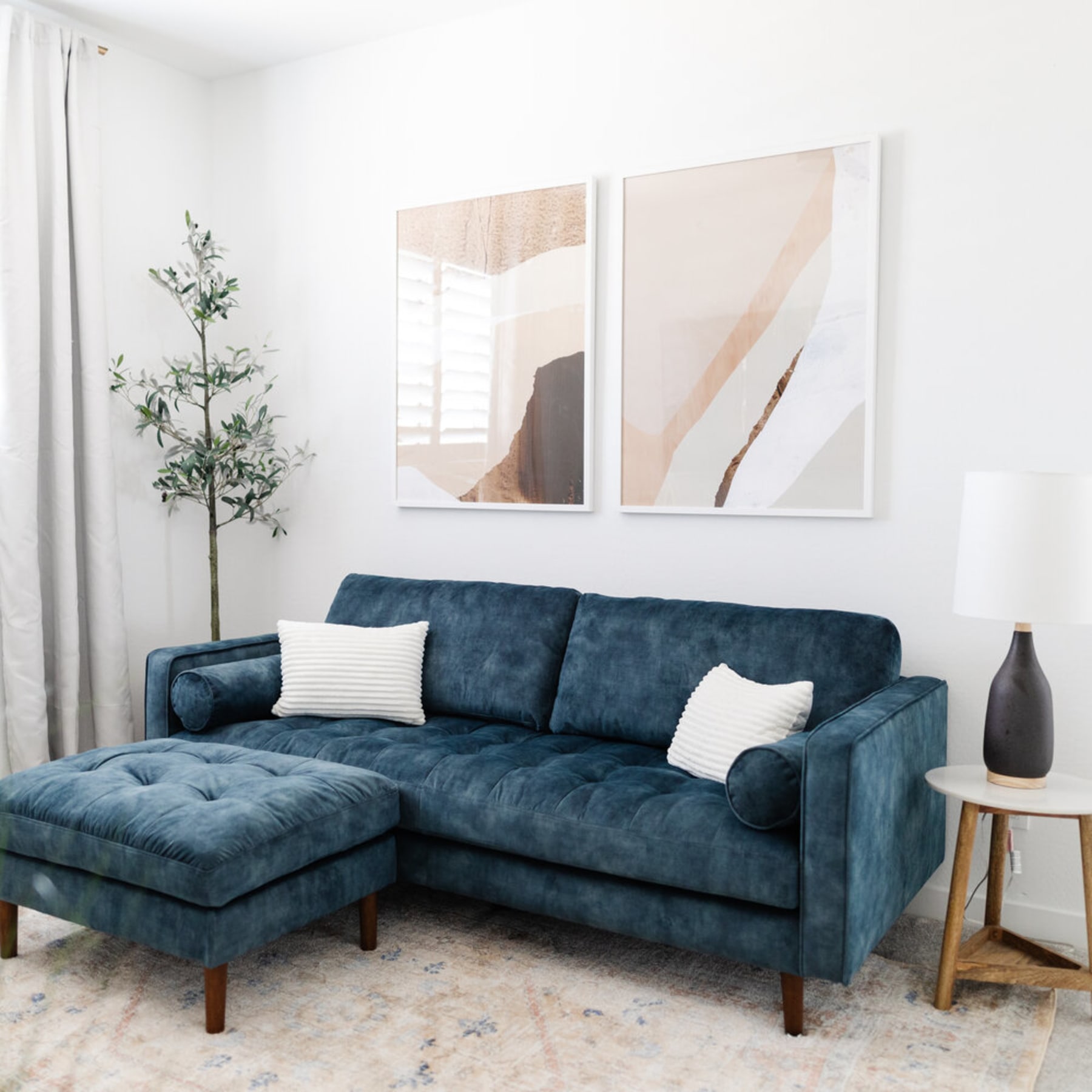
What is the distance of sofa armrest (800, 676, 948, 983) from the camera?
2.06 meters

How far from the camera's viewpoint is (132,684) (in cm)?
396

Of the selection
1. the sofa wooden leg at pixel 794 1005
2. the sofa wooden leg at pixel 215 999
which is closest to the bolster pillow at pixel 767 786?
the sofa wooden leg at pixel 794 1005

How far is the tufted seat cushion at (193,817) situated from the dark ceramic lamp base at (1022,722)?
1445 mm

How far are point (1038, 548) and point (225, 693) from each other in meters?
2.23

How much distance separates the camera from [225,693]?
306 centimetres

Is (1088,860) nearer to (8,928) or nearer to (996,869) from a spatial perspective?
(996,869)

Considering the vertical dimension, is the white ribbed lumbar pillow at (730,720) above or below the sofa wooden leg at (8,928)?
above

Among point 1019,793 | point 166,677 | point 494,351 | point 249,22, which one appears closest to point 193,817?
point 166,677

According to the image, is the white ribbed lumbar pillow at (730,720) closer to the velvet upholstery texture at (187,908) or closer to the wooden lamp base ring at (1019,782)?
the wooden lamp base ring at (1019,782)

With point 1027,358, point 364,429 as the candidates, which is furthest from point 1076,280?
point 364,429

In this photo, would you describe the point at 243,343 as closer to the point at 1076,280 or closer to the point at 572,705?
the point at 572,705

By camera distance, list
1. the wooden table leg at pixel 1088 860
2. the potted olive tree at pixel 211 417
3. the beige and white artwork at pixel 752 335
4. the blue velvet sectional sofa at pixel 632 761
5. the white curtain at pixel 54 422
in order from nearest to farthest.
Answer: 1. the blue velvet sectional sofa at pixel 632 761
2. the wooden table leg at pixel 1088 860
3. the beige and white artwork at pixel 752 335
4. the white curtain at pixel 54 422
5. the potted olive tree at pixel 211 417

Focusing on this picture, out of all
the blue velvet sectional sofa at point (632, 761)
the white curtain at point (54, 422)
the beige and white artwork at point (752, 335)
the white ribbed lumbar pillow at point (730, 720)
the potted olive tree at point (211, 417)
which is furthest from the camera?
the potted olive tree at point (211, 417)

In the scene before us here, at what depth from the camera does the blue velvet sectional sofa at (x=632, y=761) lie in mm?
2139
